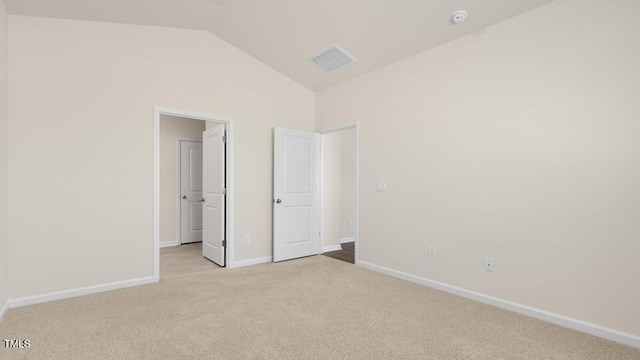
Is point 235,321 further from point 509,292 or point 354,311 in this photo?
point 509,292

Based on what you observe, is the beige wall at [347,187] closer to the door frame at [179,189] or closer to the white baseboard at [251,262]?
the white baseboard at [251,262]

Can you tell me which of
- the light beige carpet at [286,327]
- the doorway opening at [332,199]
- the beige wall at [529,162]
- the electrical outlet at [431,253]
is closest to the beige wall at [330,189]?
the doorway opening at [332,199]

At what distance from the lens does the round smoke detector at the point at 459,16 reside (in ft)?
9.52

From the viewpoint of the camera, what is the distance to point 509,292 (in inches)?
115

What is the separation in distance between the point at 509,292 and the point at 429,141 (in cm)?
171

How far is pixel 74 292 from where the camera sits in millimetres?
3199

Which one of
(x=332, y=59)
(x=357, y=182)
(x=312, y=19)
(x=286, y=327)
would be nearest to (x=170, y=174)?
(x=357, y=182)

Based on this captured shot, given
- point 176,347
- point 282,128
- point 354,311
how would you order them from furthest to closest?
1. point 282,128
2. point 354,311
3. point 176,347

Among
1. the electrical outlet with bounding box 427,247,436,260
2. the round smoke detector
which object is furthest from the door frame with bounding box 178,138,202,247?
the round smoke detector

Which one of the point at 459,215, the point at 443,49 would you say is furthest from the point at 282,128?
the point at 459,215

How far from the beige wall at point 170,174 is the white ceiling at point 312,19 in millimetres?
2475

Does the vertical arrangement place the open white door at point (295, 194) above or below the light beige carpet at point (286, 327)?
above

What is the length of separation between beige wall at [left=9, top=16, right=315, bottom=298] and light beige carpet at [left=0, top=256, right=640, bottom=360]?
45 cm

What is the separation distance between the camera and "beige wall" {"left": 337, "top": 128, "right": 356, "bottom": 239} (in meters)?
6.33
